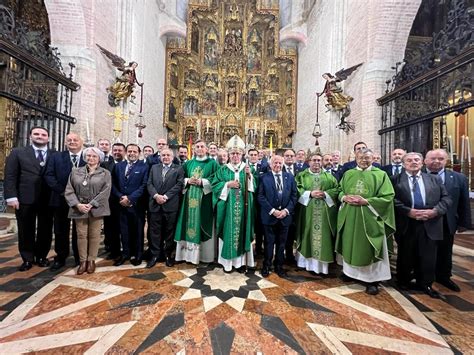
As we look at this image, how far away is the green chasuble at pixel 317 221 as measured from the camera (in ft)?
11.4

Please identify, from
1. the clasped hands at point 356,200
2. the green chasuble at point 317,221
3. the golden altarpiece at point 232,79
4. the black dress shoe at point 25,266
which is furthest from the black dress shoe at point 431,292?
the golden altarpiece at point 232,79

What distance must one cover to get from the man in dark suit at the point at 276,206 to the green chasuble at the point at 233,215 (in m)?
0.22

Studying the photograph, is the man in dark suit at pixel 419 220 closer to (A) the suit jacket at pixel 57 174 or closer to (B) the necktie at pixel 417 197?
(B) the necktie at pixel 417 197

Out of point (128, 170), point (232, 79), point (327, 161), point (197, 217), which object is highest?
point (232, 79)

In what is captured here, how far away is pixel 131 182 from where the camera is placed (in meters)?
3.68

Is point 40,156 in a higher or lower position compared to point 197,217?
higher

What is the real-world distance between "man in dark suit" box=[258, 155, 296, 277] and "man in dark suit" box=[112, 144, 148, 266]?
1.90 meters

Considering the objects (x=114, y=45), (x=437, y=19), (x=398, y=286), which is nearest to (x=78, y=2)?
(x=114, y=45)

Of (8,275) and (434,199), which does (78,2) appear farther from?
(434,199)

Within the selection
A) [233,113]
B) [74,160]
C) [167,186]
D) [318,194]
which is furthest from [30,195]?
[233,113]

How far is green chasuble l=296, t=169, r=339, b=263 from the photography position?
3.47 meters

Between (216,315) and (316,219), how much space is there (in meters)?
1.97

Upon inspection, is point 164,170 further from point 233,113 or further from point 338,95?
point 233,113

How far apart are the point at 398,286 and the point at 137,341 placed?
3.31 meters
